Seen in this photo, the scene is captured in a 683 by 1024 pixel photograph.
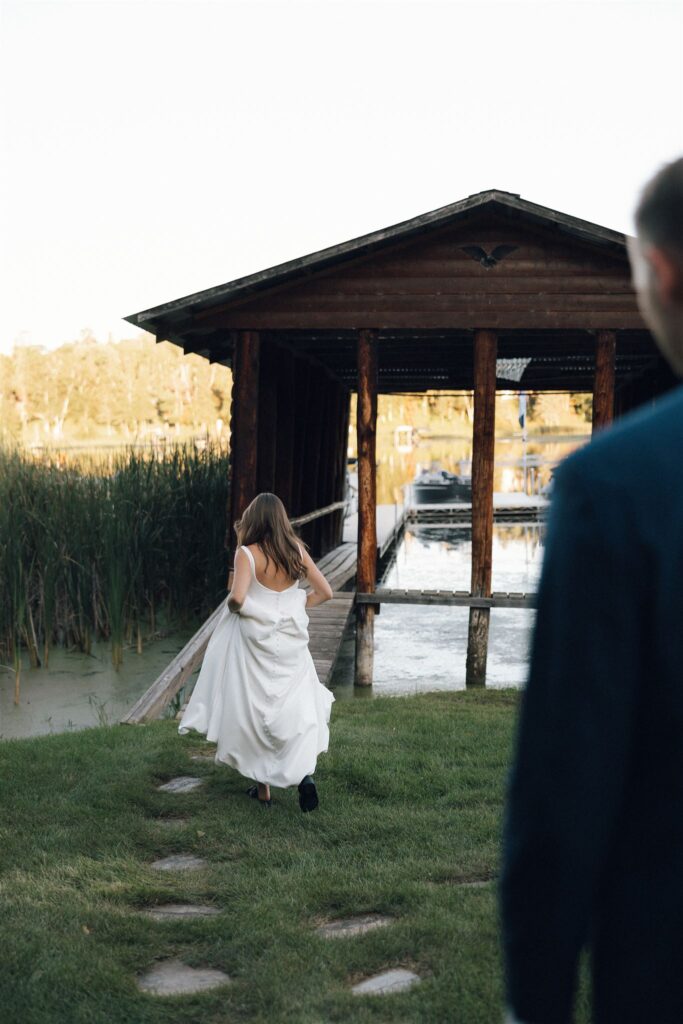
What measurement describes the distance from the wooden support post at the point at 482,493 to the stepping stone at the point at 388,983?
8244 millimetres

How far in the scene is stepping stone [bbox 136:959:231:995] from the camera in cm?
422

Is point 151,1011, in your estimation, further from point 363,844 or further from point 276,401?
point 276,401

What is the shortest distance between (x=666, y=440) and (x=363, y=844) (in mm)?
4904

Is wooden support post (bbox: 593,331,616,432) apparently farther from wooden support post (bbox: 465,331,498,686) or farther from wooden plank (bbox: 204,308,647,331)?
wooden support post (bbox: 465,331,498,686)

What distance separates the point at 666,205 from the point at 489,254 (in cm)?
1119

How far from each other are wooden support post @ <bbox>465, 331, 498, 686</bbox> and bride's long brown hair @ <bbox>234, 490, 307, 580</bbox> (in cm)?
582

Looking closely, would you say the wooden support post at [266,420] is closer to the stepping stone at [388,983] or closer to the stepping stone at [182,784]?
the stepping stone at [182,784]

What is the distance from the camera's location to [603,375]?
1244 cm

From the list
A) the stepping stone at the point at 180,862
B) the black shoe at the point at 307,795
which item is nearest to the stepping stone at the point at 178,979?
the stepping stone at the point at 180,862

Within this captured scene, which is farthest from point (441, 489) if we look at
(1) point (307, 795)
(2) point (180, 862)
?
(2) point (180, 862)

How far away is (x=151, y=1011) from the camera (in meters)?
3.99

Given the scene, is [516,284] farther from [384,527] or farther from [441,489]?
[441,489]

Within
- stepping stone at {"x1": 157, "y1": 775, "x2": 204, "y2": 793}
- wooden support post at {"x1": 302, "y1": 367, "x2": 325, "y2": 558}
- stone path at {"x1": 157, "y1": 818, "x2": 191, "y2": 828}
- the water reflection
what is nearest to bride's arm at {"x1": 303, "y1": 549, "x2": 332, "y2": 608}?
stepping stone at {"x1": 157, "y1": 775, "x2": 204, "y2": 793}

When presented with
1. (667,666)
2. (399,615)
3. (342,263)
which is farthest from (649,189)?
(399,615)
